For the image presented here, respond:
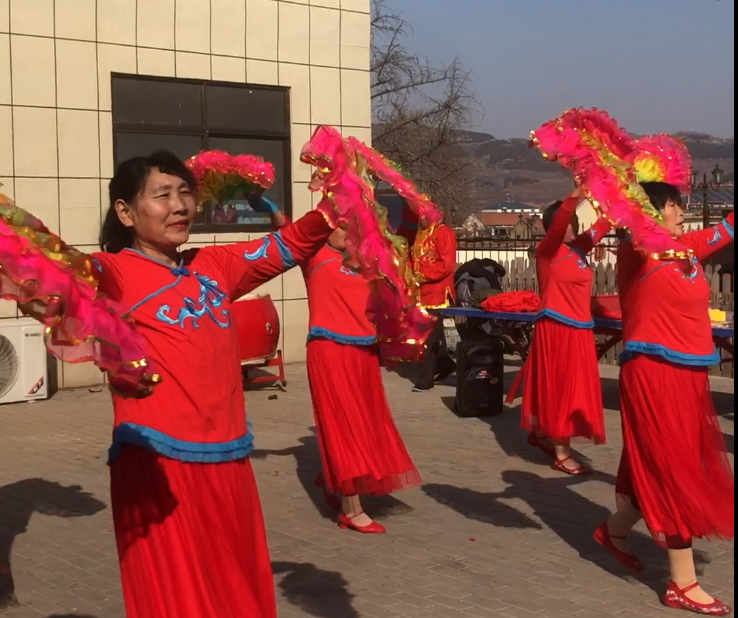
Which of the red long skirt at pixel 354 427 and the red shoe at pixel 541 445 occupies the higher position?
the red long skirt at pixel 354 427

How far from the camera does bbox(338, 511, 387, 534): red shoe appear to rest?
6297 millimetres

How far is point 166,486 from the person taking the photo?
3.08 metres

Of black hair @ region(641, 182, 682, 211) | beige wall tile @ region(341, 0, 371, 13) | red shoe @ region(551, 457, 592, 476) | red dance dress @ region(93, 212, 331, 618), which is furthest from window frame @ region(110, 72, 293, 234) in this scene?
red dance dress @ region(93, 212, 331, 618)

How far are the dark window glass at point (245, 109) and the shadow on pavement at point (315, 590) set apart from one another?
25.7ft

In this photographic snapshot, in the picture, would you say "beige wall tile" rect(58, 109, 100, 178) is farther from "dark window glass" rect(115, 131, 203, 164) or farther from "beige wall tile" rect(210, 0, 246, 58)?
"beige wall tile" rect(210, 0, 246, 58)

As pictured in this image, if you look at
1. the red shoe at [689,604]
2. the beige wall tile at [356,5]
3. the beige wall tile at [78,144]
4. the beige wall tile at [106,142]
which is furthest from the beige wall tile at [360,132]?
the red shoe at [689,604]

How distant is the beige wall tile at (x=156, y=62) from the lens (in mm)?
11852

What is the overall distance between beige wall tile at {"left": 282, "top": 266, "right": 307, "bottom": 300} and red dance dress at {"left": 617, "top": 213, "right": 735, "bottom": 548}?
810 centimetres

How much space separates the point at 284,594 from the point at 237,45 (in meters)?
8.73

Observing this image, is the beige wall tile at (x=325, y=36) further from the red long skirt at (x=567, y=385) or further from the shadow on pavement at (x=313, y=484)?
the red long skirt at (x=567, y=385)

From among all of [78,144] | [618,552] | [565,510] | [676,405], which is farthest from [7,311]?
[676,405]

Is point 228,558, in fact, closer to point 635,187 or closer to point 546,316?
Answer: point 635,187

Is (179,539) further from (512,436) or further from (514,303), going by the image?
(514,303)

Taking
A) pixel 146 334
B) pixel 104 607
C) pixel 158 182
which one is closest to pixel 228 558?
pixel 146 334
